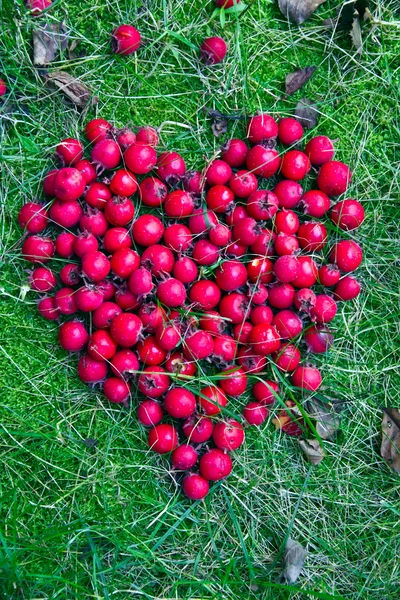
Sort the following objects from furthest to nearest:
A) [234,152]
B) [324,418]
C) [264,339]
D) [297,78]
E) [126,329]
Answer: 1. [297,78]
2. [324,418]
3. [234,152]
4. [264,339]
5. [126,329]

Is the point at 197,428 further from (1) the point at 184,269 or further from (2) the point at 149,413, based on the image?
(1) the point at 184,269

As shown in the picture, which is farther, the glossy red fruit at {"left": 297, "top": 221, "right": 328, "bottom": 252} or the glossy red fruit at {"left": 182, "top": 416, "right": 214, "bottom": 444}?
the glossy red fruit at {"left": 297, "top": 221, "right": 328, "bottom": 252}

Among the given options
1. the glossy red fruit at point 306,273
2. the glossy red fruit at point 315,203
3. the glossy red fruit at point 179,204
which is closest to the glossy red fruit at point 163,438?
the glossy red fruit at point 306,273

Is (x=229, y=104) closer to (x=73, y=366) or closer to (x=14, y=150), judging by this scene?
(x=14, y=150)

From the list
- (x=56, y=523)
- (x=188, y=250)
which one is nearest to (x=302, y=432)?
(x=188, y=250)

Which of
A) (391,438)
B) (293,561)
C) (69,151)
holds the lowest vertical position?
(293,561)

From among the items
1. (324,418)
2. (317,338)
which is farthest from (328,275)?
(324,418)

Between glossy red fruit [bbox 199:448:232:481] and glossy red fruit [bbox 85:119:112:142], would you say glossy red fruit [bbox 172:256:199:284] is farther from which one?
glossy red fruit [bbox 199:448:232:481]

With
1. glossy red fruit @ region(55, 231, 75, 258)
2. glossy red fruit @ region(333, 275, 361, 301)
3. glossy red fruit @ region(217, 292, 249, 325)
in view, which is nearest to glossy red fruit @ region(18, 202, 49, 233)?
glossy red fruit @ region(55, 231, 75, 258)
